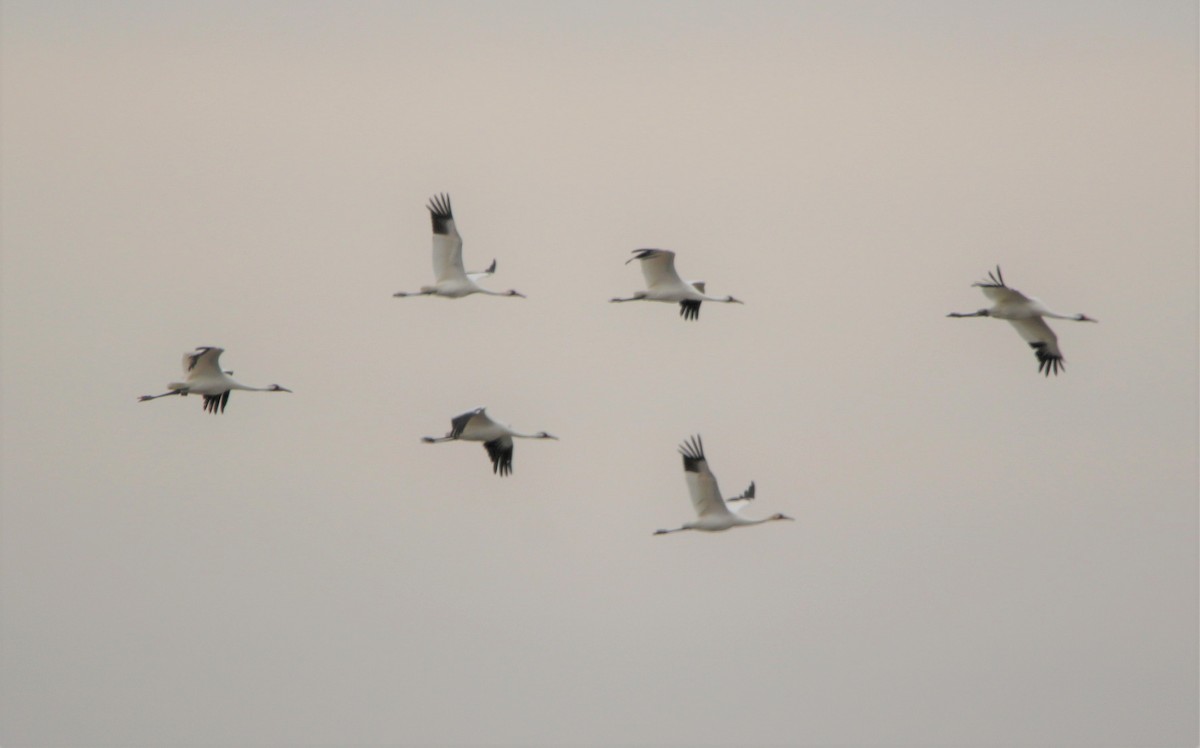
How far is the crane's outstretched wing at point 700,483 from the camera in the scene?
85.2 feet

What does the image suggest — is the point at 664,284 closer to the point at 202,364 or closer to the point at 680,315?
the point at 680,315

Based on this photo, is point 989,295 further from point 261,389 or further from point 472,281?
point 261,389

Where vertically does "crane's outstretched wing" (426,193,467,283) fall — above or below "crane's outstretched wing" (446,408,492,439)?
above

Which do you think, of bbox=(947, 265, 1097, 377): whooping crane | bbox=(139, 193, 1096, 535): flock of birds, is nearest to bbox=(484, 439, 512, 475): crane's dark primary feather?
bbox=(139, 193, 1096, 535): flock of birds

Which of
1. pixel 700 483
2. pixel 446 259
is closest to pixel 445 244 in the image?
pixel 446 259

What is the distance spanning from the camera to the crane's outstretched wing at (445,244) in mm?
28312

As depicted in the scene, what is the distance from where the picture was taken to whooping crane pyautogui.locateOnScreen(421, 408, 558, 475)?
2709 centimetres

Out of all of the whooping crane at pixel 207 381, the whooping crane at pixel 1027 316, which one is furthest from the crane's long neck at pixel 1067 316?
the whooping crane at pixel 207 381

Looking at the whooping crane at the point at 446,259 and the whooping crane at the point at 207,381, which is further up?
the whooping crane at the point at 446,259

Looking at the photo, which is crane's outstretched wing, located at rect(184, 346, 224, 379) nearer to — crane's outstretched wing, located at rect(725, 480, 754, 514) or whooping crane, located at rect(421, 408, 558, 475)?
whooping crane, located at rect(421, 408, 558, 475)

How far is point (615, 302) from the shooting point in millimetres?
27984

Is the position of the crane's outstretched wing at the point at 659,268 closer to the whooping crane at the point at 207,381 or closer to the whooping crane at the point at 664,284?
the whooping crane at the point at 664,284

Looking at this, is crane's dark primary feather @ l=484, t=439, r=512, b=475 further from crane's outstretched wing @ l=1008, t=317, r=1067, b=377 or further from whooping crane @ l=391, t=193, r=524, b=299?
crane's outstretched wing @ l=1008, t=317, r=1067, b=377

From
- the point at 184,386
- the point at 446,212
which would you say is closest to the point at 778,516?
the point at 446,212
